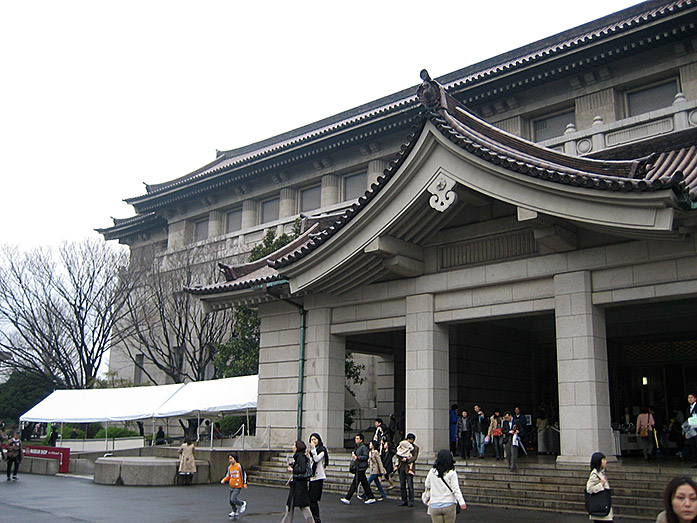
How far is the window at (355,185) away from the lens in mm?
34309

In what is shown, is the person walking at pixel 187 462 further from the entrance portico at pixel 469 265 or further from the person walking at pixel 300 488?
the person walking at pixel 300 488

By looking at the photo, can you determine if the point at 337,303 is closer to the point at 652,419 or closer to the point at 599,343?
the point at 599,343

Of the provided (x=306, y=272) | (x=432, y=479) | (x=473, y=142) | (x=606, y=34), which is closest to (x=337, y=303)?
(x=306, y=272)

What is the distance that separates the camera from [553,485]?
13867 mm

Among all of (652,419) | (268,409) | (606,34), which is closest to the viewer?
(652,419)

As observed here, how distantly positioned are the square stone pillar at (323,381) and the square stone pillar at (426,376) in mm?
2911

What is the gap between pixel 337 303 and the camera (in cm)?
1966

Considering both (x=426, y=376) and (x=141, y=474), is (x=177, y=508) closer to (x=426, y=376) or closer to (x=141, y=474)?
(x=141, y=474)

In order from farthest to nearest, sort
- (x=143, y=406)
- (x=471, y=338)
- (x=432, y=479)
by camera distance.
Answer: (x=143, y=406) < (x=471, y=338) < (x=432, y=479)

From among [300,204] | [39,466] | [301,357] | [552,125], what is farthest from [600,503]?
[300,204]

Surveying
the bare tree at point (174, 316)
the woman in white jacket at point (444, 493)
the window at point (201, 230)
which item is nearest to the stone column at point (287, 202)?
the bare tree at point (174, 316)

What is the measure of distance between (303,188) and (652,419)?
24.6 metres

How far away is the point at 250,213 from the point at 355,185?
775cm

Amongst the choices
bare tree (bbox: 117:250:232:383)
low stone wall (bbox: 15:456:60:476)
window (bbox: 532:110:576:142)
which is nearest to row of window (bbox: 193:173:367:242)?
bare tree (bbox: 117:250:232:383)
